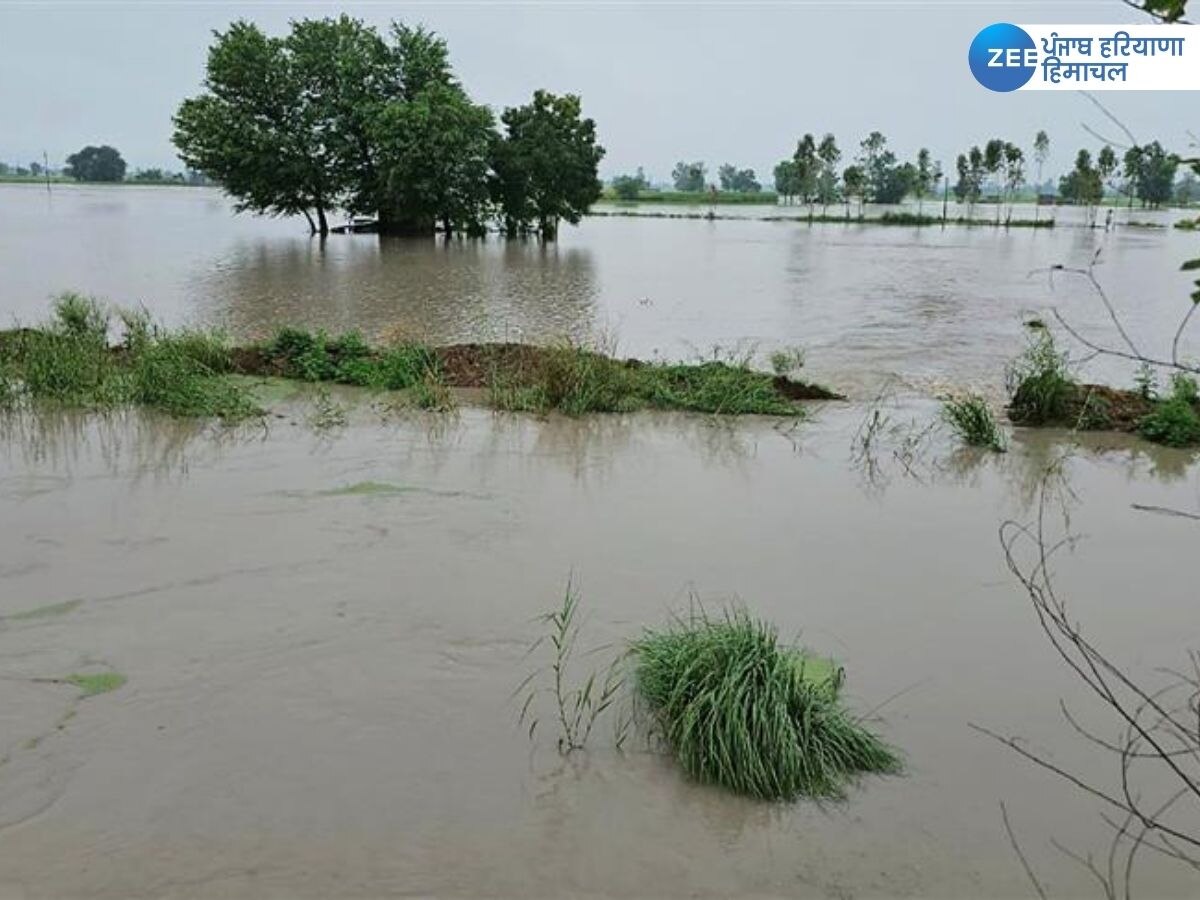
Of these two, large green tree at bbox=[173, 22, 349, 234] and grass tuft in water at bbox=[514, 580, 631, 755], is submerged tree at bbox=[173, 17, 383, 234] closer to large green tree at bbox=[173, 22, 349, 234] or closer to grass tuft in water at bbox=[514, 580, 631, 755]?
large green tree at bbox=[173, 22, 349, 234]

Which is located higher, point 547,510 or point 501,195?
point 501,195

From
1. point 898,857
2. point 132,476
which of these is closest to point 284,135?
point 132,476

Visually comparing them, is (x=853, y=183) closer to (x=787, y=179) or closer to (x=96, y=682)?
(x=787, y=179)

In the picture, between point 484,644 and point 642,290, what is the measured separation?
1723cm

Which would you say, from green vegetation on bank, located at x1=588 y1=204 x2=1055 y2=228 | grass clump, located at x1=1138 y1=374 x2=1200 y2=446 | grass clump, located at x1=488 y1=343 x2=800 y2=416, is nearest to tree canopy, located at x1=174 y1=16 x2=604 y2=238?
green vegetation on bank, located at x1=588 y1=204 x2=1055 y2=228

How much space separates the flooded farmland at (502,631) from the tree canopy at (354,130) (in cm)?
2467

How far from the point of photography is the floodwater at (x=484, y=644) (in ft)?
10.1

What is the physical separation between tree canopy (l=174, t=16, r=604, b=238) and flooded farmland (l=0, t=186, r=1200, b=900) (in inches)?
971

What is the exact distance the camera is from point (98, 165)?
108 metres

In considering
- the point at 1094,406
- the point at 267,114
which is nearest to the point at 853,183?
the point at 267,114

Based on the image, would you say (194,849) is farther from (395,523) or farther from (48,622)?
(395,523)

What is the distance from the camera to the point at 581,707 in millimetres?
3883

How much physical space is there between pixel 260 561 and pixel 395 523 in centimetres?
95

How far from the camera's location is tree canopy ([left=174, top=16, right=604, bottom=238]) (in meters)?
32.1
